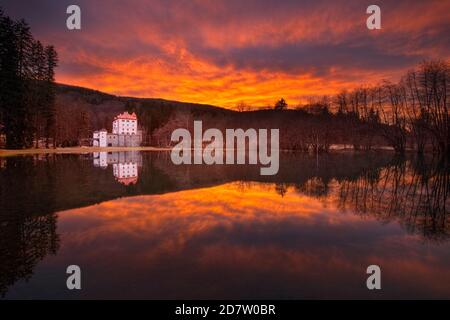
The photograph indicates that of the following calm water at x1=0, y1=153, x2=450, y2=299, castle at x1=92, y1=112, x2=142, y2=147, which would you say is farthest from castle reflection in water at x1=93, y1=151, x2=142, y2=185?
castle at x1=92, y1=112, x2=142, y2=147

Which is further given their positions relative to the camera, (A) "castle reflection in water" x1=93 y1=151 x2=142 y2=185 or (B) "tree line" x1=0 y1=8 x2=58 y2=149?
(B) "tree line" x1=0 y1=8 x2=58 y2=149

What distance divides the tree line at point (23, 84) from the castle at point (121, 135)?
40.7 m

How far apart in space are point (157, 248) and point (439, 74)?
67.6 m

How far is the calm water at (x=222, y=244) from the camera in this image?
18.1ft

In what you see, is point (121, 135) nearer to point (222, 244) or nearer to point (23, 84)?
point (23, 84)

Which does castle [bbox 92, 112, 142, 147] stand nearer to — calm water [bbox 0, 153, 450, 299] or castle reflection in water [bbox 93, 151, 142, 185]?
castle reflection in water [bbox 93, 151, 142, 185]

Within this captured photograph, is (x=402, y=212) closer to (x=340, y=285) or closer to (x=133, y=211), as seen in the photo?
(x=340, y=285)

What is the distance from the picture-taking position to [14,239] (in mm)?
7750

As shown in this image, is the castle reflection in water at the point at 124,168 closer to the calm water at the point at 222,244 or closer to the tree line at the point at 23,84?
the calm water at the point at 222,244

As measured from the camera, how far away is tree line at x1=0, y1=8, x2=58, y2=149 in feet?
153

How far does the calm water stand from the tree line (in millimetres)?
40457

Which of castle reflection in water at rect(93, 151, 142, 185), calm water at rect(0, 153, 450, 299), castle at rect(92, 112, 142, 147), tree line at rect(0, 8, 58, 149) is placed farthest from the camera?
castle at rect(92, 112, 142, 147)

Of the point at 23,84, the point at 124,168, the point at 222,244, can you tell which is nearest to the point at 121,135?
the point at 23,84
